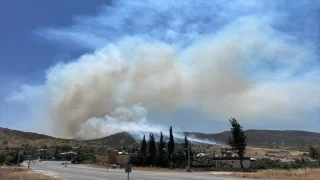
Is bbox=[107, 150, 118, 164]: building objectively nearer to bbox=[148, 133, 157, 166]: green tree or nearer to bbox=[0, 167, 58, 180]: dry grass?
bbox=[148, 133, 157, 166]: green tree

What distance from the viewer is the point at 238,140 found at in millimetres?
94688

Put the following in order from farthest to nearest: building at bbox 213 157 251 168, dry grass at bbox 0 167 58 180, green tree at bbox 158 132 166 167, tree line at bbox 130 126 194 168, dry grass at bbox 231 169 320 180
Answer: green tree at bbox 158 132 166 167 < tree line at bbox 130 126 194 168 < building at bbox 213 157 251 168 < dry grass at bbox 0 167 58 180 < dry grass at bbox 231 169 320 180

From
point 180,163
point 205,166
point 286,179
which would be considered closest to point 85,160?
point 180,163

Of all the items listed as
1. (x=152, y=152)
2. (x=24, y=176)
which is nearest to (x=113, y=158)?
(x=152, y=152)

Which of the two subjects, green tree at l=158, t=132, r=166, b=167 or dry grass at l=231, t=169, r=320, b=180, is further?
green tree at l=158, t=132, r=166, b=167

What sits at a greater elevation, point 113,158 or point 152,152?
point 152,152

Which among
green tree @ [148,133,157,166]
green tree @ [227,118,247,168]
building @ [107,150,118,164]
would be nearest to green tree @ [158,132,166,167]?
green tree @ [148,133,157,166]

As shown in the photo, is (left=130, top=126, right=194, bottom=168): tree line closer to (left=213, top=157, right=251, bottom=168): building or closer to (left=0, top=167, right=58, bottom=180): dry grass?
(left=213, top=157, right=251, bottom=168): building

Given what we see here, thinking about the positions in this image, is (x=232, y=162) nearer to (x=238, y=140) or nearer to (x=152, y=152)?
(x=238, y=140)

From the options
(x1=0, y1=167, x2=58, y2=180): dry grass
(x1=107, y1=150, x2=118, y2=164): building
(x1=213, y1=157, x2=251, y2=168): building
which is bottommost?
(x1=0, y1=167, x2=58, y2=180): dry grass

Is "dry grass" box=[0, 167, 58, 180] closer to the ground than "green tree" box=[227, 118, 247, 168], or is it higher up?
closer to the ground

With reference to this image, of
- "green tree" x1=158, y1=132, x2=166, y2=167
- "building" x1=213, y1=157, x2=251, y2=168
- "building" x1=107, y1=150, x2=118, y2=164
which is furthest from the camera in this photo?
"building" x1=107, y1=150, x2=118, y2=164

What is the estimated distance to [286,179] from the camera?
51.2 metres

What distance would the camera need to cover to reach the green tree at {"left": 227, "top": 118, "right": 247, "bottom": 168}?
93.9 meters
